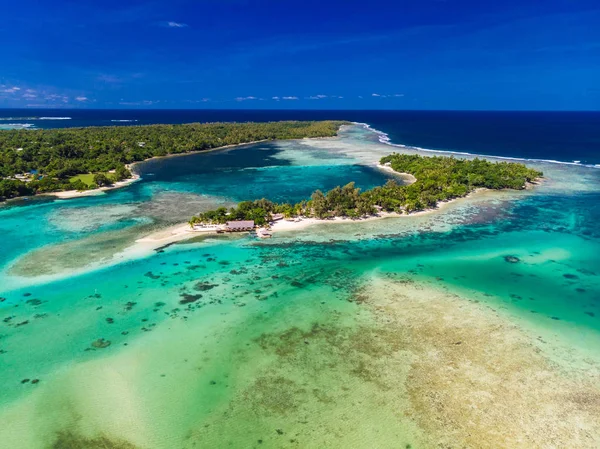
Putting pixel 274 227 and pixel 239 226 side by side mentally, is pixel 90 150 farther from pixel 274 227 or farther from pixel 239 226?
pixel 274 227

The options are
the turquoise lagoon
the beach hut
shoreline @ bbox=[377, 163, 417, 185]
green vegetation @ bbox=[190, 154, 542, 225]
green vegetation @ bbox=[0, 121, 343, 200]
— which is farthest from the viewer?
shoreline @ bbox=[377, 163, 417, 185]

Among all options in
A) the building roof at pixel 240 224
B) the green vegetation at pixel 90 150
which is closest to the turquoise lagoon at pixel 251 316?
the building roof at pixel 240 224

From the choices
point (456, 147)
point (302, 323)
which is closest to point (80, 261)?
point (302, 323)

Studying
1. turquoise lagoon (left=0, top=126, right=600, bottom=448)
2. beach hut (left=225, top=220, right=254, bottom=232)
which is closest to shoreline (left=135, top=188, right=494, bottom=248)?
turquoise lagoon (left=0, top=126, right=600, bottom=448)

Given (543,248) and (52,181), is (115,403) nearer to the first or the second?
(543,248)

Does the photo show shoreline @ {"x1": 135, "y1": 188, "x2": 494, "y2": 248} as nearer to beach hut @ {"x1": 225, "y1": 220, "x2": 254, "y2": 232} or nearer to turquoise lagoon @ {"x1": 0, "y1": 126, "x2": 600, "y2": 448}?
turquoise lagoon @ {"x1": 0, "y1": 126, "x2": 600, "y2": 448}

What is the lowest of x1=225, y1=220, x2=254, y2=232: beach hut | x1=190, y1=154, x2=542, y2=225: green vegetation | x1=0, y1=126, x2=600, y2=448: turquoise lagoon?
x1=0, y1=126, x2=600, y2=448: turquoise lagoon

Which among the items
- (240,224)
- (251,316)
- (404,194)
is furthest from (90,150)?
(251,316)
